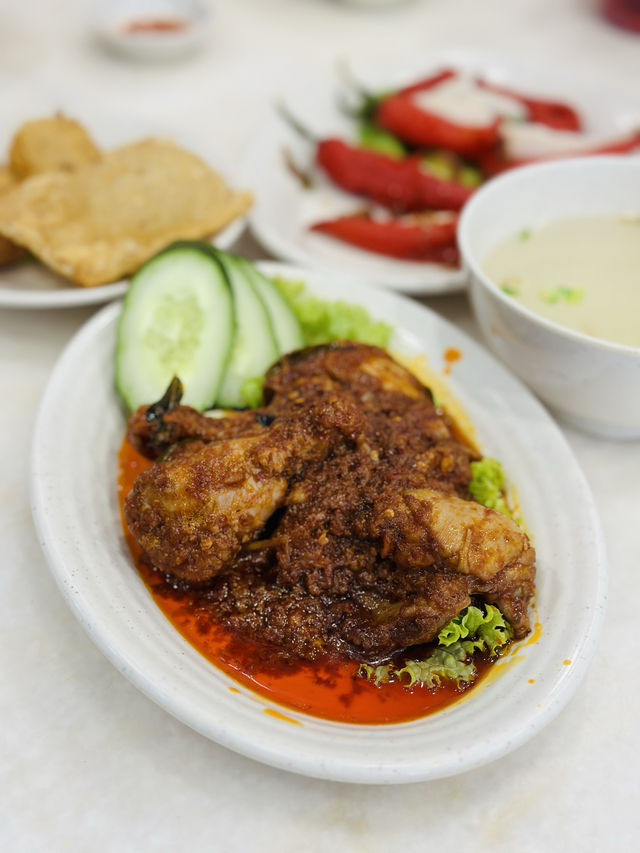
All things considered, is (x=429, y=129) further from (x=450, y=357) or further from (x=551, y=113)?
(x=450, y=357)

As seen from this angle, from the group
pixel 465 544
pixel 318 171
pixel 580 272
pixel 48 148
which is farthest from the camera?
pixel 318 171

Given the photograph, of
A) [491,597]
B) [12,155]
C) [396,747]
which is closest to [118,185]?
[12,155]

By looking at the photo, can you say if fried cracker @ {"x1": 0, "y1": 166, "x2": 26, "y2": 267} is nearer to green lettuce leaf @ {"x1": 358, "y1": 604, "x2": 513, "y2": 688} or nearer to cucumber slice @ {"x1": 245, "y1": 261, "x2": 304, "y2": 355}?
cucumber slice @ {"x1": 245, "y1": 261, "x2": 304, "y2": 355}

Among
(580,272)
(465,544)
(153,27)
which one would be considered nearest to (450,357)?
(580,272)

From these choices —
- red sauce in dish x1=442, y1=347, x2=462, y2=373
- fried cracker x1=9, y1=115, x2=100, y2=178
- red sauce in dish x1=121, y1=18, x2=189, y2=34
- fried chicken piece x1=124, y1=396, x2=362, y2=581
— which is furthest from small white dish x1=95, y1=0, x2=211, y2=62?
fried chicken piece x1=124, y1=396, x2=362, y2=581

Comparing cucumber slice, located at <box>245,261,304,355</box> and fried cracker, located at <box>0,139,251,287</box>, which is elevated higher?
fried cracker, located at <box>0,139,251,287</box>

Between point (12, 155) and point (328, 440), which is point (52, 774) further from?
point (12, 155)

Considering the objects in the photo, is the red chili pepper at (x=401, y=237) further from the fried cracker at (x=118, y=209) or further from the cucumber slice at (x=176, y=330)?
the cucumber slice at (x=176, y=330)
